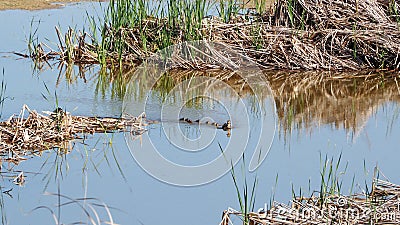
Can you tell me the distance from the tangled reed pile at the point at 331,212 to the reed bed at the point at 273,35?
3.80 m

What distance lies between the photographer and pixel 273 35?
8312 mm

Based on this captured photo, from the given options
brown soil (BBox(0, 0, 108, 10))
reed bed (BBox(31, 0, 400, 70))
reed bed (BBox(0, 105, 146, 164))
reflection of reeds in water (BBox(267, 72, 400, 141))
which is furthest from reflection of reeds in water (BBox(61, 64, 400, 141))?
brown soil (BBox(0, 0, 108, 10))

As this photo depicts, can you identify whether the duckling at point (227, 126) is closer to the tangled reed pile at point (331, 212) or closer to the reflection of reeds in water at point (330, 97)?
the reflection of reeds in water at point (330, 97)

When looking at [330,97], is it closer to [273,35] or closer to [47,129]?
[273,35]

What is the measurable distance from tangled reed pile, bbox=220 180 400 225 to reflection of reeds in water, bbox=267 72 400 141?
1699mm

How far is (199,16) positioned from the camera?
8.30 metres

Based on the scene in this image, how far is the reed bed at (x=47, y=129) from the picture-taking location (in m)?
5.43

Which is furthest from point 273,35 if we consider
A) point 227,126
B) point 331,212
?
point 331,212

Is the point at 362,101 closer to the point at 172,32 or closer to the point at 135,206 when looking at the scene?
the point at 172,32

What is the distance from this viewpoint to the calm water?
4527 mm

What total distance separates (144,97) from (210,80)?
91cm

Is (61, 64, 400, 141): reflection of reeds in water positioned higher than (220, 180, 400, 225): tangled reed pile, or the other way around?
(61, 64, 400, 141): reflection of reeds in water

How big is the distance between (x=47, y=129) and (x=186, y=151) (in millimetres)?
928

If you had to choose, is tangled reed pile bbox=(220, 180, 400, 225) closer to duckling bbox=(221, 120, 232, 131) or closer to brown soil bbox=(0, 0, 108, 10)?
duckling bbox=(221, 120, 232, 131)
